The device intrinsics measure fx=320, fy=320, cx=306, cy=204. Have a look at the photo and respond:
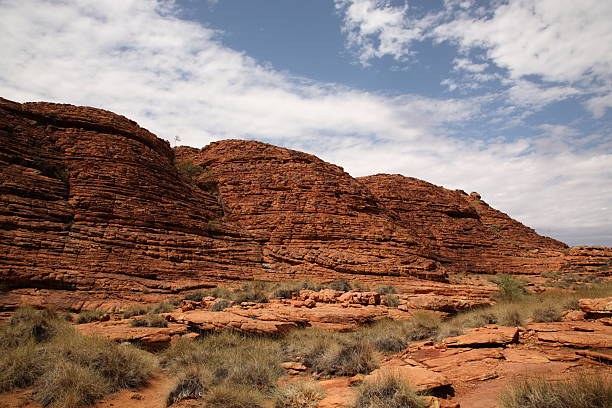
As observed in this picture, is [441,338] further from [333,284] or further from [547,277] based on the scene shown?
[547,277]

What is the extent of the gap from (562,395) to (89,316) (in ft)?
40.8

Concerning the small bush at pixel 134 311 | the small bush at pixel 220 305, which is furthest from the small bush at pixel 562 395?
the small bush at pixel 134 311

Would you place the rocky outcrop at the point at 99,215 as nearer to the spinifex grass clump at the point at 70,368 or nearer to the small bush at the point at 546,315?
the spinifex grass clump at the point at 70,368

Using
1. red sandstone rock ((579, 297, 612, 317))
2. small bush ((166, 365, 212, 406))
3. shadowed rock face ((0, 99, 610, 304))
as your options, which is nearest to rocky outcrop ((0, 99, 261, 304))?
shadowed rock face ((0, 99, 610, 304))

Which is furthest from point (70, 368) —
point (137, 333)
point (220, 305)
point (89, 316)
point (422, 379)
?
point (220, 305)

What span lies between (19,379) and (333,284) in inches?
521

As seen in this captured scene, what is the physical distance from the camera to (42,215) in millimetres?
14766

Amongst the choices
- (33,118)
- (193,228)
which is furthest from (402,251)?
(33,118)

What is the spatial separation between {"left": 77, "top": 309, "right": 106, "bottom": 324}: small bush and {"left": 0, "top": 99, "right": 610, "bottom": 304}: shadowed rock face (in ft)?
6.34

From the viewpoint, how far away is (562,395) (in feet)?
12.0

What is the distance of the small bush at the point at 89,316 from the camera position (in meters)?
10.4

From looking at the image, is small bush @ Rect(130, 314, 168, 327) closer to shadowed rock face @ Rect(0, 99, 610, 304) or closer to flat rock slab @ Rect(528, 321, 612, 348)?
shadowed rock face @ Rect(0, 99, 610, 304)

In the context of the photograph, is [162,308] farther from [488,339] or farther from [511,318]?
[511,318]

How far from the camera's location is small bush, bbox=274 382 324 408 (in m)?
4.89
